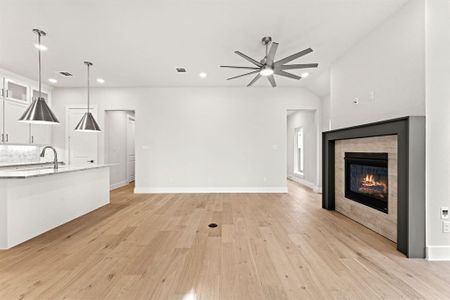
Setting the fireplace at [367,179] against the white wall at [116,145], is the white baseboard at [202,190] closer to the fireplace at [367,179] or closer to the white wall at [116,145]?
the white wall at [116,145]

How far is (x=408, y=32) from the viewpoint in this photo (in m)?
2.54

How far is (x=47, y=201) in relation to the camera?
3088 millimetres

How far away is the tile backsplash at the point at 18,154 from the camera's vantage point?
4859mm

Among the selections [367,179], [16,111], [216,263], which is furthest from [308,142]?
[16,111]

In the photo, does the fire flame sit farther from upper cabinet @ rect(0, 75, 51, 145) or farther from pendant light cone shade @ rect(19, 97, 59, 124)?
upper cabinet @ rect(0, 75, 51, 145)

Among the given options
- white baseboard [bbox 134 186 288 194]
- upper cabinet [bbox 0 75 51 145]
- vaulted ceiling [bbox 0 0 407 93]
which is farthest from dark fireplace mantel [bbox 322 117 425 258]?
upper cabinet [bbox 0 75 51 145]

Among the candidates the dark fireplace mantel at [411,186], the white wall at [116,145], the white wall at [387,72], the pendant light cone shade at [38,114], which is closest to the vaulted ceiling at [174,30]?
the white wall at [387,72]

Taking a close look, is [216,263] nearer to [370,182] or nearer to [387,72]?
[370,182]

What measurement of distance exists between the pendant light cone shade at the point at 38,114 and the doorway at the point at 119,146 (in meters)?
3.00

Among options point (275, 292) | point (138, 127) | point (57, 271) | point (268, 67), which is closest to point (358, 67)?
point (268, 67)

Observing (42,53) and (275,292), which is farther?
(42,53)

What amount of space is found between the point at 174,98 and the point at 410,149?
513cm

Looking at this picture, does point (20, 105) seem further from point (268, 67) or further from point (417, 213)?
point (417, 213)

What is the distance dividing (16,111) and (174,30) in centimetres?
444
